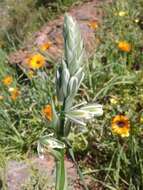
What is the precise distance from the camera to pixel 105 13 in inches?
170

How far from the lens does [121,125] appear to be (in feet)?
7.83

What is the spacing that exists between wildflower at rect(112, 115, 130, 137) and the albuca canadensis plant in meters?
0.98

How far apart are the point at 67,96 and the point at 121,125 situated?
1.20m

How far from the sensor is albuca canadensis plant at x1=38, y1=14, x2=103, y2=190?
1159mm

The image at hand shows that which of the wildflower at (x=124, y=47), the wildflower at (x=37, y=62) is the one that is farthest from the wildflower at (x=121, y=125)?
the wildflower at (x=37, y=62)

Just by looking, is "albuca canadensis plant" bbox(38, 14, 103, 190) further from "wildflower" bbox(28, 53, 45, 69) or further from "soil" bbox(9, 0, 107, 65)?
"soil" bbox(9, 0, 107, 65)

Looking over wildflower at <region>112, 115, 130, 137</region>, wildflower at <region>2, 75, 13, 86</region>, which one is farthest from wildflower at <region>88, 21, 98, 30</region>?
wildflower at <region>112, 115, 130, 137</region>

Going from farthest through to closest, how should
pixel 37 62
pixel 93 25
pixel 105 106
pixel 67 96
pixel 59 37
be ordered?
pixel 59 37
pixel 93 25
pixel 37 62
pixel 105 106
pixel 67 96

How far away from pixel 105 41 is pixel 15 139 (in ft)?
3.73

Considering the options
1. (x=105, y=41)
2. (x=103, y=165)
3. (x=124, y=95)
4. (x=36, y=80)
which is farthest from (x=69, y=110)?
(x=105, y=41)

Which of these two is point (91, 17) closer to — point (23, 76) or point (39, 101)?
point (23, 76)

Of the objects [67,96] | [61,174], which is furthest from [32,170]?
[67,96]

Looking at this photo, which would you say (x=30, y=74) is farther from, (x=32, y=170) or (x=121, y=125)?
(x=121, y=125)

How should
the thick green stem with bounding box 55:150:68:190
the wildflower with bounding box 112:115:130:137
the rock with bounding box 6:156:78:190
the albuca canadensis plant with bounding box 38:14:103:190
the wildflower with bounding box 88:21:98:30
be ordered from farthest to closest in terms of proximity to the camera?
the wildflower with bounding box 88:21:98:30
the rock with bounding box 6:156:78:190
the wildflower with bounding box 112:115:130:137
the thick green stem with bounding box 55:150:68:190
the albuca canadensis plant with bounding box 38:14:103:190
